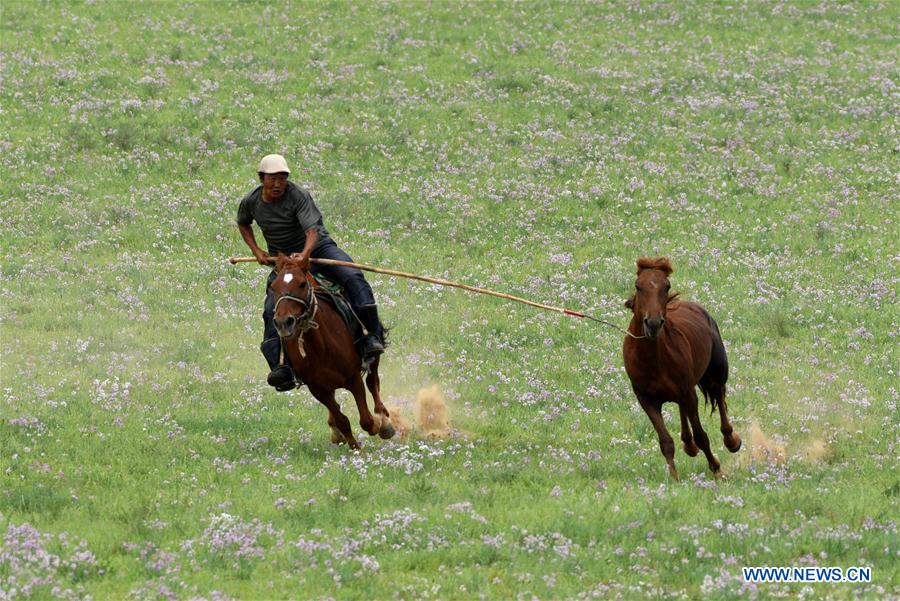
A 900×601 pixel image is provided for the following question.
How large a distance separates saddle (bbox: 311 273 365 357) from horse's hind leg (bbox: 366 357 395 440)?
793 millimetres

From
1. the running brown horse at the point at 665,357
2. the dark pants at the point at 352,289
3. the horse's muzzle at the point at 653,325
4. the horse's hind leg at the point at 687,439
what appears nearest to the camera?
the horse's muzzle at the point at 653,325

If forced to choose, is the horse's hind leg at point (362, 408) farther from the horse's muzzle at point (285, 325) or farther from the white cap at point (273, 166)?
the white cap at point (273, 166)

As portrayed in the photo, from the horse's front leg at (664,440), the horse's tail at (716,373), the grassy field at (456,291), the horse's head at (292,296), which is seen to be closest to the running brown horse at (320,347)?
the horse's head at (292,296)

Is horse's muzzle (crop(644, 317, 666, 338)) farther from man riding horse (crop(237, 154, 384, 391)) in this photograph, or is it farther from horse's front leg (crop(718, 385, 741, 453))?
man riding horse (crop(237, 154, 384, 391))

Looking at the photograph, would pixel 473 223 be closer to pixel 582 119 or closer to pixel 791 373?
pixel 582 119

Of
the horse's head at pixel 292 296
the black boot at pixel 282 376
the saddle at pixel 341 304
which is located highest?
the horse's head at pixel 292 296

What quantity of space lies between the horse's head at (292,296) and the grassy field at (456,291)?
1582 mm

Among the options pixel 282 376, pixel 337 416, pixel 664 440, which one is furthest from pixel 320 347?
pixel 664 440

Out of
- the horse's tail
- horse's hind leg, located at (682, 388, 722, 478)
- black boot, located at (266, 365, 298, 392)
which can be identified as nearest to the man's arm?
black boot, located at (266, 365, 298, 392)

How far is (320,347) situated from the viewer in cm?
1444

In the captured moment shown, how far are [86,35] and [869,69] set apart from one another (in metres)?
23.4

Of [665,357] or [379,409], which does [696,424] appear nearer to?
[665,357]

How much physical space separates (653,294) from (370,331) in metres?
4.05

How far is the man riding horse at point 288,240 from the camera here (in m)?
14.7
